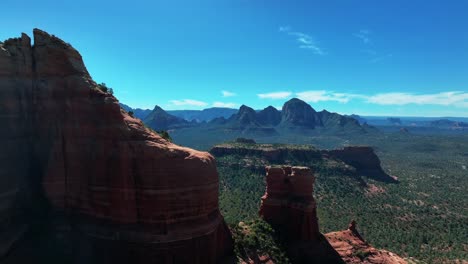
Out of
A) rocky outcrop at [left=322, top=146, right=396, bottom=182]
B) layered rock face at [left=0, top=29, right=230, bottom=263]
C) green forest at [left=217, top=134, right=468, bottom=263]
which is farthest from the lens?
rocky outcrop at [left=322, top=146, right=396, bottom=182]

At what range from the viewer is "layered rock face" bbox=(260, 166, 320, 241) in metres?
47.3

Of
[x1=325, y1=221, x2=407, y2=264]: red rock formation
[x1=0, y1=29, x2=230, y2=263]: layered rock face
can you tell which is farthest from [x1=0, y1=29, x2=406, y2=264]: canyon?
[x1=325, y1=221, x2=407, y2=264]: red rock formation

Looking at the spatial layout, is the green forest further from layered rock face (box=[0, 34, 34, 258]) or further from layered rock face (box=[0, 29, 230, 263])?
layered rock face (box=[0, 34, 34, 258])

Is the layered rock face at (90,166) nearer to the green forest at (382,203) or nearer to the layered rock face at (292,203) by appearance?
the layered rock face at (292,203)

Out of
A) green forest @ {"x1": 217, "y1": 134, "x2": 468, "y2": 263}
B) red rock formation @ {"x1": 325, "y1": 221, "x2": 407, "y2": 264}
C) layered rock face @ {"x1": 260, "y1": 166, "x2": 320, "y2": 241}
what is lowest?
green forest @ {"x1": 217, "y1": 134, "x2": 468, "y2": 263}

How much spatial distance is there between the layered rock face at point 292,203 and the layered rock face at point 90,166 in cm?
2155

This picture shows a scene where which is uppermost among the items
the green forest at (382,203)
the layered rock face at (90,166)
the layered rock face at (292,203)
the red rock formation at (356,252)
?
the layered rock face at (90,166)

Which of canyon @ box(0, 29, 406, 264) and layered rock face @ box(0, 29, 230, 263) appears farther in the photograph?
layered rock face @ box(0, 29, 230, 263)

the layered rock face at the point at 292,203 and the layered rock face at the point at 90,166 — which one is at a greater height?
the layered rock face at the point at 90,166

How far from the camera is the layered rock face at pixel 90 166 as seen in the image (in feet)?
94.0

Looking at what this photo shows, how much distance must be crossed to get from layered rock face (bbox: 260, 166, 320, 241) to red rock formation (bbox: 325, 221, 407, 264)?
11.8ft

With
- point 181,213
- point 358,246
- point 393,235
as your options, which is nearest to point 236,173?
point 393,235

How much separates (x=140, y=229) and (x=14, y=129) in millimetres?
11295

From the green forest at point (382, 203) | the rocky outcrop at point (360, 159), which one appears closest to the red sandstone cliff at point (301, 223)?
the green forest at point (382, 203)
